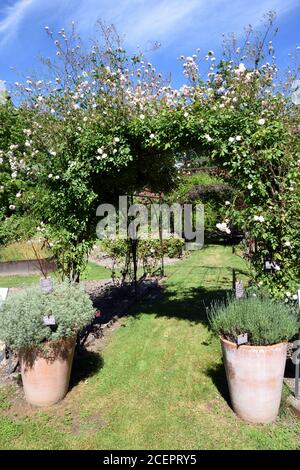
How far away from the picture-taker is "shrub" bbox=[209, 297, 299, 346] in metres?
3.49

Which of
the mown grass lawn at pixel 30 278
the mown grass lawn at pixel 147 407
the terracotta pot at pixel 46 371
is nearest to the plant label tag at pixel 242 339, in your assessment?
the mown grass lawn at pixel 147 407

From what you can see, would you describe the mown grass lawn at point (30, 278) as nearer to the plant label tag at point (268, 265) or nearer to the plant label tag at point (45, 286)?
the plant label tag at point (45, 286)

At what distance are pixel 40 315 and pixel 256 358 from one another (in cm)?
219

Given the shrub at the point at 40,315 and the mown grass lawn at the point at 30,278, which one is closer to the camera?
the shrub at the point at 40,315

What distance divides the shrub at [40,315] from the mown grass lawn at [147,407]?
2.63 feet

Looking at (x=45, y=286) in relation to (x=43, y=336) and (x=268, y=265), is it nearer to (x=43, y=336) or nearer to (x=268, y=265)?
(x=43, y=336)

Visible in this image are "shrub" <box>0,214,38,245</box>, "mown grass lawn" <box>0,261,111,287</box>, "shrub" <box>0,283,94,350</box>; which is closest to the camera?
"shrub" <box>0,283,94,350</box>

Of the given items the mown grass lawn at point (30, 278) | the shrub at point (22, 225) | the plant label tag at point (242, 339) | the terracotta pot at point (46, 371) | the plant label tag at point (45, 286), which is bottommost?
the mown grass lawn at point (30, 278)

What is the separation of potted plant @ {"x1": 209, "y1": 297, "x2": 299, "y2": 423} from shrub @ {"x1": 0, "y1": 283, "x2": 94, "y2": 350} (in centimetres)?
158

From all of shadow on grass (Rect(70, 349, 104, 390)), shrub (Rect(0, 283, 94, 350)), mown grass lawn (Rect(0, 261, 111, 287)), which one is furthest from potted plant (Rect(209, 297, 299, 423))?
mown grass lawn (Rect(0, 261, 111, 287))

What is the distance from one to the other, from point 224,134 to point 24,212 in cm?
348

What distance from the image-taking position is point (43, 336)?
383cm

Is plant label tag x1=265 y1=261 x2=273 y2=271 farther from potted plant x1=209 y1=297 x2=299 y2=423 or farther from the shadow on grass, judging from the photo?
the shadow on grass

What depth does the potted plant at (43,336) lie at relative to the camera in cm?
380
